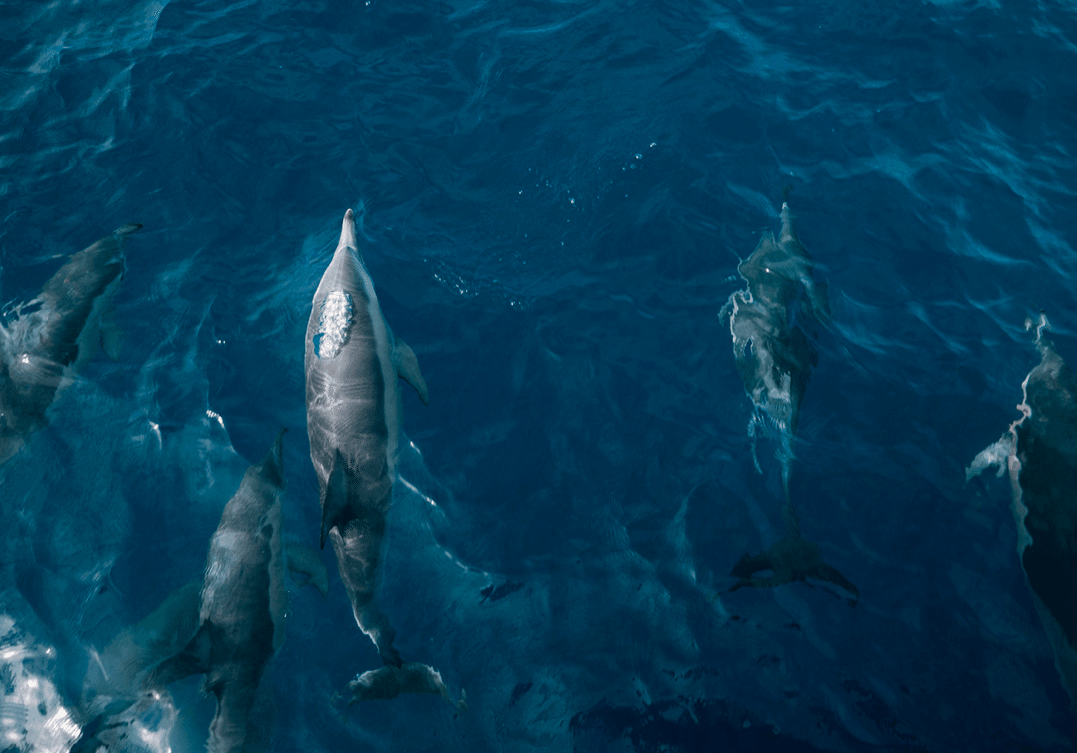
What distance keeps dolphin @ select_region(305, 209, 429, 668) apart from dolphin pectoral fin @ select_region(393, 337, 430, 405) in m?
0.01

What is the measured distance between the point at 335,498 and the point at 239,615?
1.53 metres

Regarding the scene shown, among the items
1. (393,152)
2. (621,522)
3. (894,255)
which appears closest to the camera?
(621,522)

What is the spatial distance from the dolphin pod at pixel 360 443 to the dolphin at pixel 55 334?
347 cm

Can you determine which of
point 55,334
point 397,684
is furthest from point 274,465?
point 55,334

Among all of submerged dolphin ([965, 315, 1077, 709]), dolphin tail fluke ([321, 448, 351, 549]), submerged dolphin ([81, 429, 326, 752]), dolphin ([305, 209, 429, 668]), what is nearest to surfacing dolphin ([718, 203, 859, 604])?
submerged dolphin ([965, 315, 1077, 709])

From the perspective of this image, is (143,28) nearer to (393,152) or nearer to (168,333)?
(393,152)

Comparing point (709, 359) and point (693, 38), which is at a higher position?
point (693, 38)

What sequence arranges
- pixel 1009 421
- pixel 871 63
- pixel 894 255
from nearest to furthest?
1. pixel 1009 421
2. pixel 894 255
3. pixel 871 63

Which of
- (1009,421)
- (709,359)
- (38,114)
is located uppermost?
(38,114)

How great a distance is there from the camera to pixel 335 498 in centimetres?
675

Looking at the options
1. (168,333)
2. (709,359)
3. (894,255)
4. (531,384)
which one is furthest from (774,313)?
(168,333)

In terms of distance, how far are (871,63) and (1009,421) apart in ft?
25.6

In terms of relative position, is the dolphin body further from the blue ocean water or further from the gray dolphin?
the blue ocean water

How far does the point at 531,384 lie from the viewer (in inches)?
340
